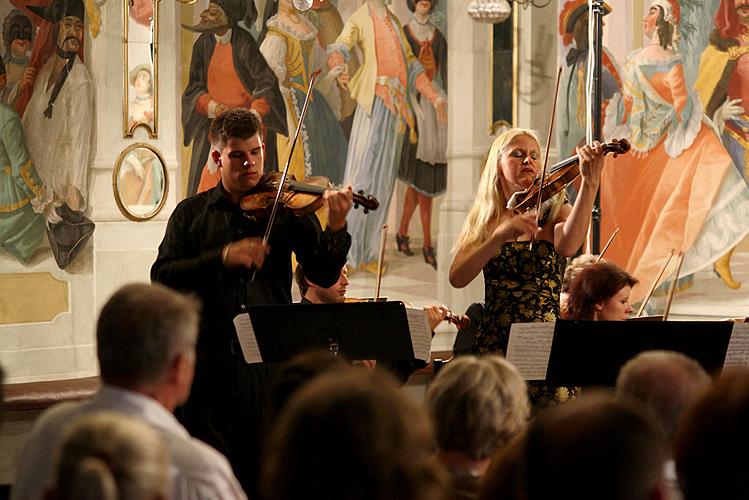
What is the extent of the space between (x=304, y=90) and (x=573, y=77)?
2263 millimetres

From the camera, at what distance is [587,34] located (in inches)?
367

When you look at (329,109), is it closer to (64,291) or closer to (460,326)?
(64,291)

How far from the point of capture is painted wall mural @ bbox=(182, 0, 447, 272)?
324 inches

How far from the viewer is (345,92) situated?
29.3ft

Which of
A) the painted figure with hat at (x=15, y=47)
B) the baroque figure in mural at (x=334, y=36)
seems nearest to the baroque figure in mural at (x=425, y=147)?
the baroque figure in mural at (x=334, y=36)

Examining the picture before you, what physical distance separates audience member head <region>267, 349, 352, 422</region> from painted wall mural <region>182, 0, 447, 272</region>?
17.4ft

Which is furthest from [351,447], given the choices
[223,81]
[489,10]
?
[489,10]

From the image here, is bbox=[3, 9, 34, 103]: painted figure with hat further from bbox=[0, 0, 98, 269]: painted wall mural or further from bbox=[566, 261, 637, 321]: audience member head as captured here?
bbox=[566, 261, 637, 321]: audience member head

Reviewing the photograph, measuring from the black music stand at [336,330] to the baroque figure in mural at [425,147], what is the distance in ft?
15.8

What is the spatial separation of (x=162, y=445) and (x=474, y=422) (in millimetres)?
1174

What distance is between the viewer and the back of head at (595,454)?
63.5 inches

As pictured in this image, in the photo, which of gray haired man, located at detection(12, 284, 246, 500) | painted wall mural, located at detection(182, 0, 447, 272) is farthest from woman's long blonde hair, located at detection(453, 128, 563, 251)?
painted wall mural, located at detection(182, 0, 447, 272)

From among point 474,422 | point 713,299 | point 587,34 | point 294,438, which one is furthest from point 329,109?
point 294,438

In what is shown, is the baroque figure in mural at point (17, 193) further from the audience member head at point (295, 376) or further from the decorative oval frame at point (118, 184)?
the audience member head at point (295, 376)
